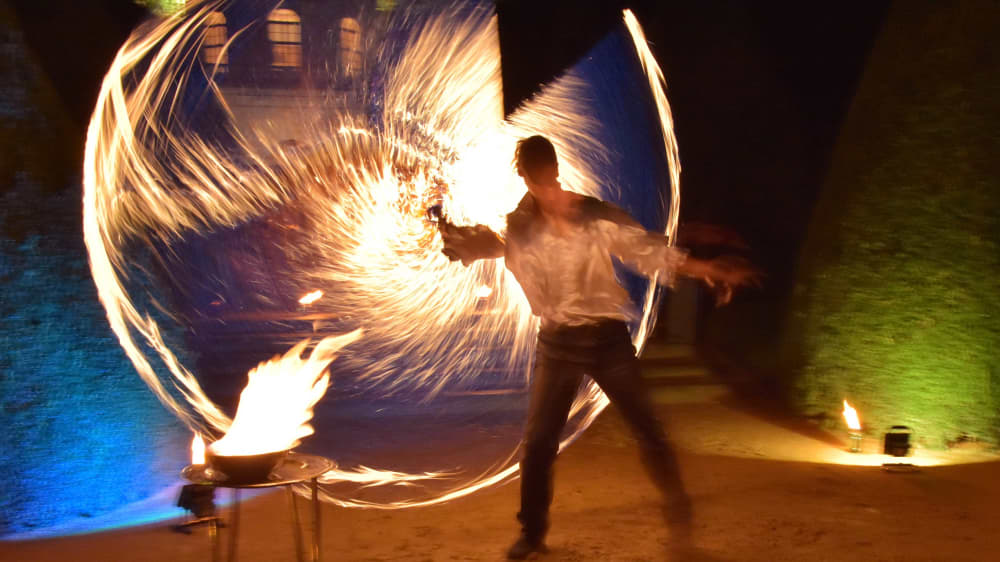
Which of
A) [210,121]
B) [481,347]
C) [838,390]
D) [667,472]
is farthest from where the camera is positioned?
[481,347]

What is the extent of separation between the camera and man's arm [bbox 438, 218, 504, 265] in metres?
4.09

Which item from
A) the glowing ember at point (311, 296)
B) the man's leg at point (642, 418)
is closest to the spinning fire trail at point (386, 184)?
the glowing ember at point (311, 296)

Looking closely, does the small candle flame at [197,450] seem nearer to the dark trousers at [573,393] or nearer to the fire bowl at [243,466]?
the fire bowl at [243,466]

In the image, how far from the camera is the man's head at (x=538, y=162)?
3889mm

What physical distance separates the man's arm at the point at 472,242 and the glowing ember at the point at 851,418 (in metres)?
3.57

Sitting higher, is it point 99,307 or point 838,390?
point 99,307

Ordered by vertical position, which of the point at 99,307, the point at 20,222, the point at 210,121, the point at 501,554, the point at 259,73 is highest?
the point at 259,73

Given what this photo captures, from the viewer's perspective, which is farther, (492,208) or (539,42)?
(539,42)

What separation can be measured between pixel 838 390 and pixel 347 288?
202 inches

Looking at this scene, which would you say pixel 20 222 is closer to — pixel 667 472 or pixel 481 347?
pixel 667 472

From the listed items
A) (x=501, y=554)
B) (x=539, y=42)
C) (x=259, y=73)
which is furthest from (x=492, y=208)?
(x=259, y=73)

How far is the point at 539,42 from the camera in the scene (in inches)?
515

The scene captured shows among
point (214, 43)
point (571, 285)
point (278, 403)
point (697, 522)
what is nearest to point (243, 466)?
point (278, 403)

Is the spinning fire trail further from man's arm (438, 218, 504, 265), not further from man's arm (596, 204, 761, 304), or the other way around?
man's arm (438, 218, 504, 265)
